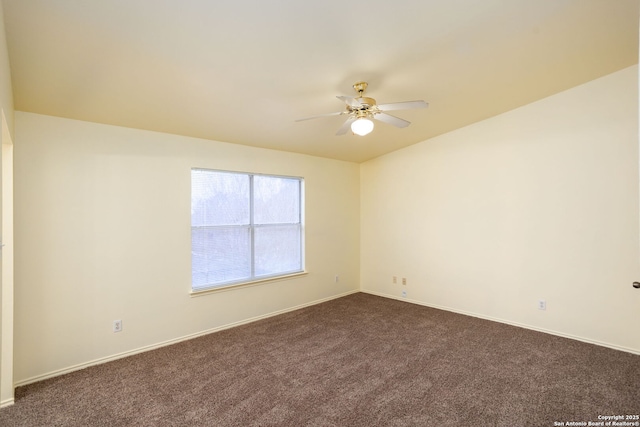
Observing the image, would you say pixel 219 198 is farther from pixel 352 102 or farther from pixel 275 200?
pixel 352 102

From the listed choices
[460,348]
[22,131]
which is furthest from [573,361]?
[22,131]

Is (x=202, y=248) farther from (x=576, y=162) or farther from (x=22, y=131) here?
(x=576, y=162)

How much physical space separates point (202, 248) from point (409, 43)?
3.01m

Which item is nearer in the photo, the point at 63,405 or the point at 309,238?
the point at 63,405

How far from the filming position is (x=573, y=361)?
2900 mm

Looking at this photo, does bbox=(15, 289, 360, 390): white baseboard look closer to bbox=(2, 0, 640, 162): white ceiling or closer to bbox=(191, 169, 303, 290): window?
bbox=(191, 169, 303, 290): window

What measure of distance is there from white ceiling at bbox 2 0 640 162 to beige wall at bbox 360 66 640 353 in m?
0.52

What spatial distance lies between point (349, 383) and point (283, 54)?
2.65m

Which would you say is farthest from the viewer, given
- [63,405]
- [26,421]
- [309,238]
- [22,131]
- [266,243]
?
[309,238]

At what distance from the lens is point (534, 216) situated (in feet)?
12.2

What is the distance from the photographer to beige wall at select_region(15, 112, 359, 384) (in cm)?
265

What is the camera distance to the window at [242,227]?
12.1 ft

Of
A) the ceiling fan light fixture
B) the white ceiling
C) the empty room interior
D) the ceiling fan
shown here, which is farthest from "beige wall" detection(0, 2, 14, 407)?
the ceiling fan light fixture

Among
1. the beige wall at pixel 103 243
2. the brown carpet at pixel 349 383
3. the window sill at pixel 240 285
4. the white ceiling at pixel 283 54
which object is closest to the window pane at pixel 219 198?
the beige wall at pixel 103 243
